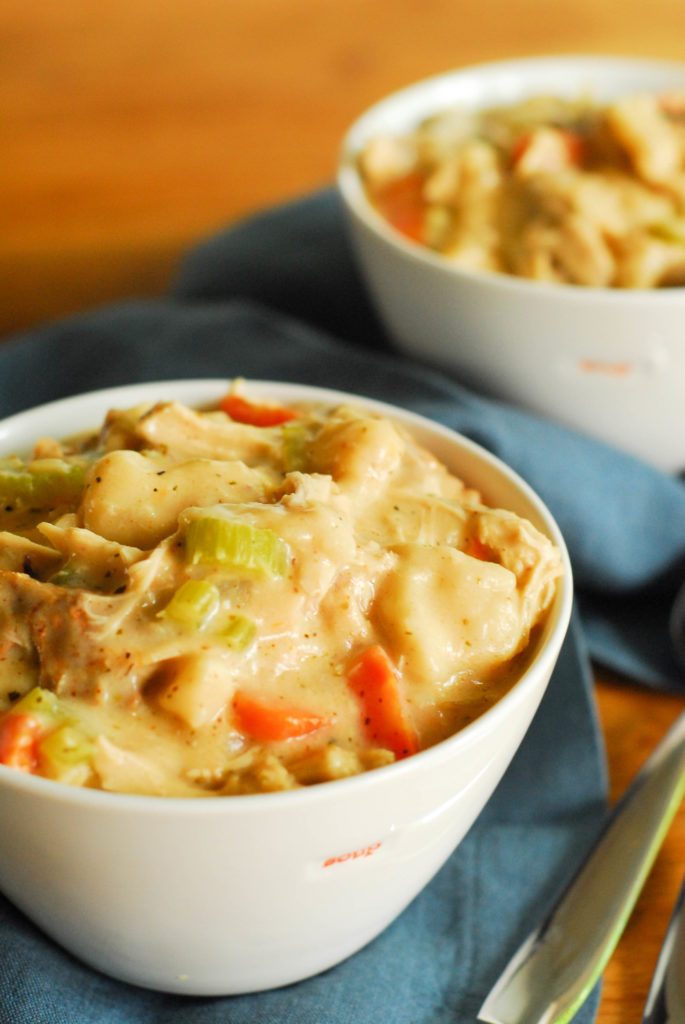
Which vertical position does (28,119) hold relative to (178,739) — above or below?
below

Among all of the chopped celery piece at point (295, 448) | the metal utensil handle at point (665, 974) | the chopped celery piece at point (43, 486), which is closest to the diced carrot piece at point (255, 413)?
the chopped celery piece at point (295, 448)

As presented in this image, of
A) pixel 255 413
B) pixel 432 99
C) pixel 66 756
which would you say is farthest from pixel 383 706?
pixel 432 99

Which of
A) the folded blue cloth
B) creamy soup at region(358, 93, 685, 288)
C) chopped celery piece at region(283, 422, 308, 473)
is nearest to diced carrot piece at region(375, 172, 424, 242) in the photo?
creamy soup at region(358, 93, 685, 288)

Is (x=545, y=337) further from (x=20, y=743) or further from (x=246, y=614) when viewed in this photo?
(x=20, y=743)

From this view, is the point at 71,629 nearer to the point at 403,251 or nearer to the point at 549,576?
the point at 549,576

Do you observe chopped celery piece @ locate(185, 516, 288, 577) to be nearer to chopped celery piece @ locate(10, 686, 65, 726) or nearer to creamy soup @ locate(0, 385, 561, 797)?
creamy soup @ locate(0, 385, 561, 797)

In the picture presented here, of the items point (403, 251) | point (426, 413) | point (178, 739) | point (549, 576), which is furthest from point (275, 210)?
point (178, 739)
